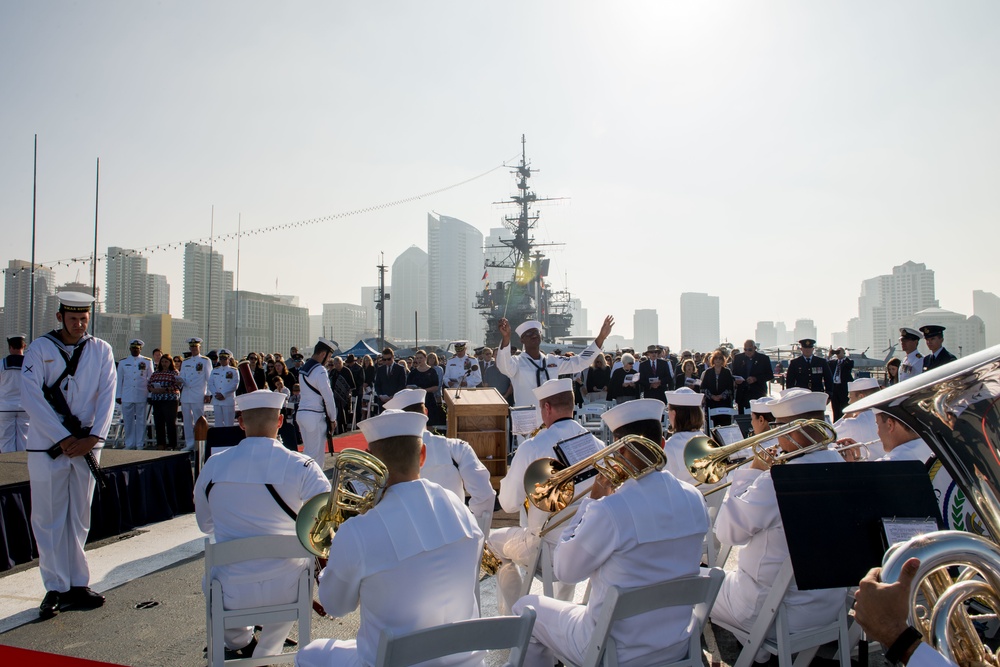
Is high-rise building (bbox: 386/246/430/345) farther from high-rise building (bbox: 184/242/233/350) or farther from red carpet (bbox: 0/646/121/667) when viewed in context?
red carpet (bbox: 0/646/121/667)

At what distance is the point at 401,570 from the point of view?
212 cm

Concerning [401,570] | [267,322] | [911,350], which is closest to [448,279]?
[267,322]

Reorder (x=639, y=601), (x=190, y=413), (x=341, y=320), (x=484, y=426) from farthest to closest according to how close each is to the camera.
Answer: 1. (x=341, y=320)
2. (x=190, y=413)
3. (x=484, y=426)
4. (x=639, y=601)

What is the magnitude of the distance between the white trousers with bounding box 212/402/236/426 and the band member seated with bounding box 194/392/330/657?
8.33 meters

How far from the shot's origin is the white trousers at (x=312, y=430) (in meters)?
8.50

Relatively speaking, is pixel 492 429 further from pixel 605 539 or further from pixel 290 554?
pixel 605 539

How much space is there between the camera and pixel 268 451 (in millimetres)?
3389

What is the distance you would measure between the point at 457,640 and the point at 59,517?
13.1 feet

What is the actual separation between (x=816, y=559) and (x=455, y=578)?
1.33m

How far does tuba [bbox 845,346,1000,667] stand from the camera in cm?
153

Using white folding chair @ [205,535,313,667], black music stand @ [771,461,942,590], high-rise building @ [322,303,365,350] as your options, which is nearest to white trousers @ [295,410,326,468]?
white folding chair @ [205,535,313,667]

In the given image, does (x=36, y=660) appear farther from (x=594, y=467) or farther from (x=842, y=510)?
(x=842, y=510)

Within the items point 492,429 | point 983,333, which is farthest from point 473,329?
point 492,429

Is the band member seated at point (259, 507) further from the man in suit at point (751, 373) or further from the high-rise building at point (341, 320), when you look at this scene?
the high-rise building at point (341, 320)
